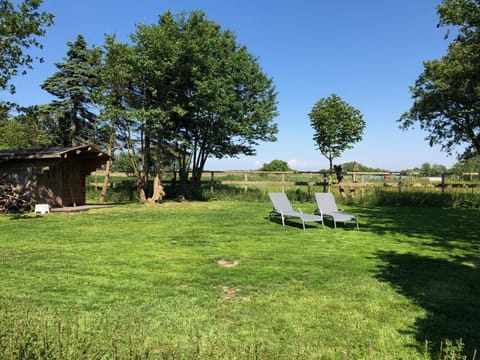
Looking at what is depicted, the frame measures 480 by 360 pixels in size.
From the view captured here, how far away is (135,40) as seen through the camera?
552 inches

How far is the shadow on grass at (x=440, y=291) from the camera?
9.23ft

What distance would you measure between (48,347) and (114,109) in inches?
475

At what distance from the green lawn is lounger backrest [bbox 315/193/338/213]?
200 centimetres

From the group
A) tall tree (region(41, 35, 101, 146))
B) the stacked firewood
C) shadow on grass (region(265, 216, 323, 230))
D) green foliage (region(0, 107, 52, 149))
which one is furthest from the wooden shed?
green foliage (region(0, 107, 52, 149))

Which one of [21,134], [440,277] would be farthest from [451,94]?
[21,134]

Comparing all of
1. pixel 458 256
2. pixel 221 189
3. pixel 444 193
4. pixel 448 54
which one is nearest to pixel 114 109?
pixel 221 189

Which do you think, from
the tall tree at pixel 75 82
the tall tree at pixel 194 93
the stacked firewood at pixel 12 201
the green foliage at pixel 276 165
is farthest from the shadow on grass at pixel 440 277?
the green foliage at pixel 276 165

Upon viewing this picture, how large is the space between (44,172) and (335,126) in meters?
12.8

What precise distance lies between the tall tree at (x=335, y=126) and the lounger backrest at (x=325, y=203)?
810 cm

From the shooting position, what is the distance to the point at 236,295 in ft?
12.0

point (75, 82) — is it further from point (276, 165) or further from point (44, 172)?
point (276, 165)

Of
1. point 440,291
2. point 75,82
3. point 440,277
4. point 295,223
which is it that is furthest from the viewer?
point 75,82

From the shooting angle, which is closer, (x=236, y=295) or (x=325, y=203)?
(x=236, y=295)

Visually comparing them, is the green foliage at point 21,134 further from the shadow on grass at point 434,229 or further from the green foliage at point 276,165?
the green foliage at point 276,165
